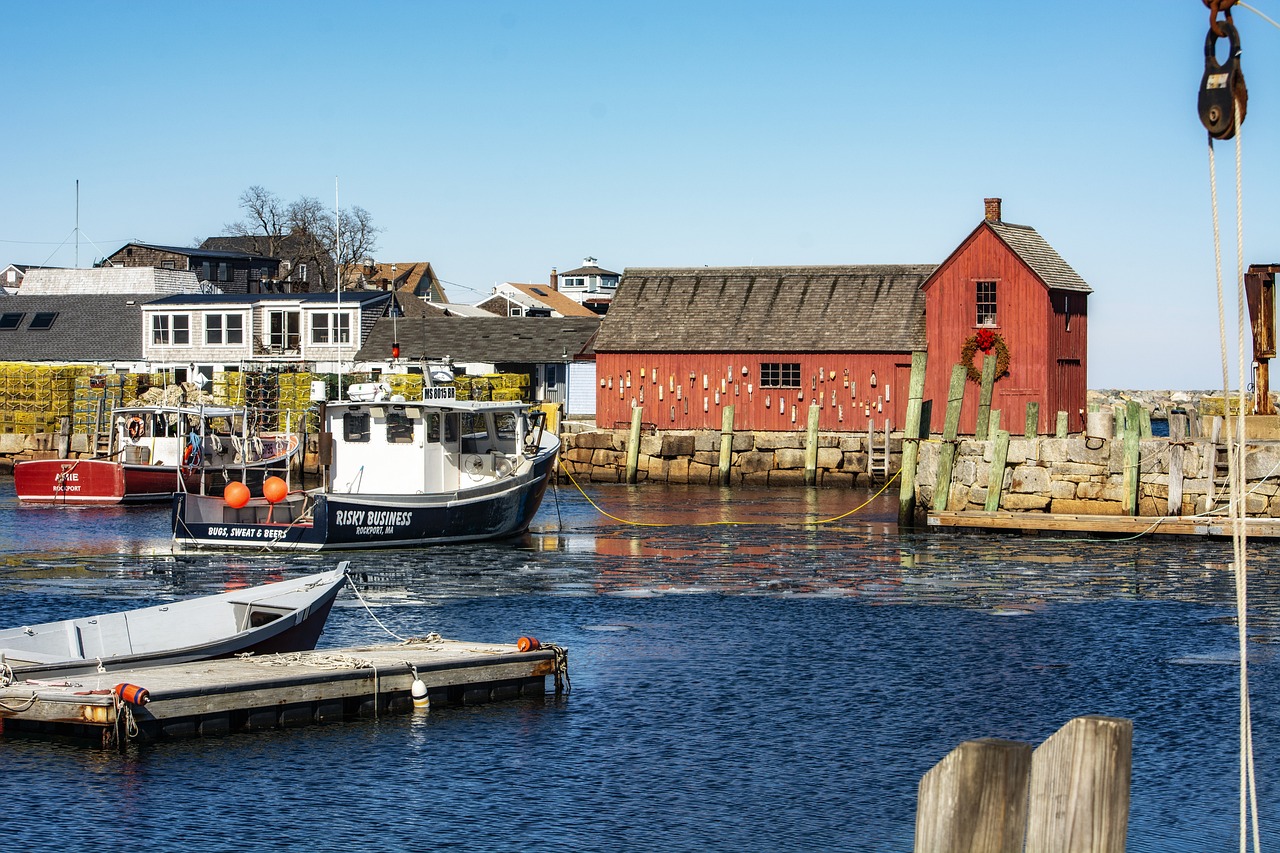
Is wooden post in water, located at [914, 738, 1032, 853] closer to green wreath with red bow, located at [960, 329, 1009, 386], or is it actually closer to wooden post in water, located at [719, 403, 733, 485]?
wooden post in water, located at [719, 403, 733, 485]

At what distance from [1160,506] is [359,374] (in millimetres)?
32166

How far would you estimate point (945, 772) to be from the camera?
5660 millimetres

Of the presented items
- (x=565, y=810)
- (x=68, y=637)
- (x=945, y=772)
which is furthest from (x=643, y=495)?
(x=945, y=772)

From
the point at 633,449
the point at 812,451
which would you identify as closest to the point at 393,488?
the point at 633,449

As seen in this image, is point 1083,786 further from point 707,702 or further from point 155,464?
point 155,464

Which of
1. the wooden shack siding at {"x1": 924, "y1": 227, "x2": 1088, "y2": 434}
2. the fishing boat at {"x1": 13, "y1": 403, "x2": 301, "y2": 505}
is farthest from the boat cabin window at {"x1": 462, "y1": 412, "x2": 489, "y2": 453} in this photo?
the wooden shack siding at {"x1": 924, "y1": 227, "x2": 1088, "y2": 434}

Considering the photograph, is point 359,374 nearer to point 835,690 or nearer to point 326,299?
point 326,299

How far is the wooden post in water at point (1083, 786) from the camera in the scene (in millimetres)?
5645

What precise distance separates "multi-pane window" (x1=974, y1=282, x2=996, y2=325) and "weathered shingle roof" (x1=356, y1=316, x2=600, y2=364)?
18.3 m

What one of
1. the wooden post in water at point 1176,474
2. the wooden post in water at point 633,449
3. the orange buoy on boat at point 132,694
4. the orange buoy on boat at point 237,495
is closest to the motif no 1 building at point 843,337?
the wooden post in water at point 633,449

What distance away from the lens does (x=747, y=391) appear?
4984 centimetres

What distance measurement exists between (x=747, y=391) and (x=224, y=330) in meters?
26.7

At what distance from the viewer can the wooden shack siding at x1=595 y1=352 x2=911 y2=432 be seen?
4878cm

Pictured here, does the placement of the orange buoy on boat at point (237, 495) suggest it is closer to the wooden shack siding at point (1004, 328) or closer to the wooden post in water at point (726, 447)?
the wooden post in water at point (726, 447)
